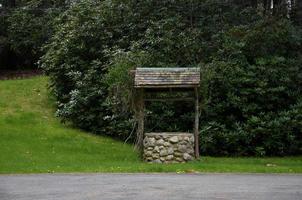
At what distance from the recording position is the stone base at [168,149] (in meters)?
20.0

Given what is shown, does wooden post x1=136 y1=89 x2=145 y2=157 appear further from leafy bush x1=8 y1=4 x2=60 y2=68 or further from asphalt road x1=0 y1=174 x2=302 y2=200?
leafy bush x1=8 y1=4 x2=60 y2=68

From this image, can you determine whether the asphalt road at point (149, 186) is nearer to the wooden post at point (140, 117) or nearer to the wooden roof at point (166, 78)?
the wooden roof at point (166, 78)

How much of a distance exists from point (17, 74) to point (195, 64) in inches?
693

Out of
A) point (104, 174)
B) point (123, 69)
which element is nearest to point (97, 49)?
point (123, 69)

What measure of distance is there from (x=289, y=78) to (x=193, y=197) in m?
14.0

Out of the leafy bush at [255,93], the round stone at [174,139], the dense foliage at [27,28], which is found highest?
the dense foliage at [27,28]

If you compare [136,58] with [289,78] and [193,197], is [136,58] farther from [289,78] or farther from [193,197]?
[193,197]

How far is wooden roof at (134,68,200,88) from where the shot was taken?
20.0 meters

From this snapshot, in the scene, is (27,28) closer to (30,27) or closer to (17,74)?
(30,27)

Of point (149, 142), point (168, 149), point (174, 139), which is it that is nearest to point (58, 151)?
point (149, 142)

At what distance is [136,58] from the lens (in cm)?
2491

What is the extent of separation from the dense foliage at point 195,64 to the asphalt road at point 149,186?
234 inches

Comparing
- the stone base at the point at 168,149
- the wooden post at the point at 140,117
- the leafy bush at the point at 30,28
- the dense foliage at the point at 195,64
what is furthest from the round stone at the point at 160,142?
the leafy bush at the point at 30,28

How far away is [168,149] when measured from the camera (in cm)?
2003
